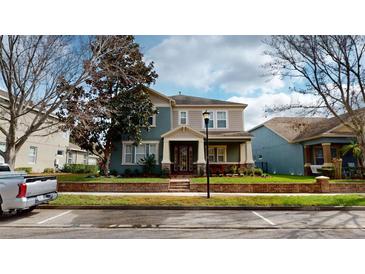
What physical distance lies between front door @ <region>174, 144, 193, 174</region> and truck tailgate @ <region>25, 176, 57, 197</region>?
997 cm

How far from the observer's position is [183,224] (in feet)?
18.4

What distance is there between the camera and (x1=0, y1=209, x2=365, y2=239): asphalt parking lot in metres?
4.86

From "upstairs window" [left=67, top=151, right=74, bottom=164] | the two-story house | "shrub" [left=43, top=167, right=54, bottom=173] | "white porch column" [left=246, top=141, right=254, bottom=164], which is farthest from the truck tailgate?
"upstairs window" [left=67, top=151, right=74, bottom=164]

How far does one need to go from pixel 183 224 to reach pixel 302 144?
16.0 meters

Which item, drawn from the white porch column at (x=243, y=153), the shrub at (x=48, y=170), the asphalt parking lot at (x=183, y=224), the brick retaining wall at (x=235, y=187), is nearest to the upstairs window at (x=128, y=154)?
the brick retaining wall at (x=235, y=187)

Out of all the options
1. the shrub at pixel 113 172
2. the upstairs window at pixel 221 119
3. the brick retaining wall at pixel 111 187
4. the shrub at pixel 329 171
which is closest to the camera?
the brick retaining wall at pixel 111 187

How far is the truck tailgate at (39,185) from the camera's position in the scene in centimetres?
581

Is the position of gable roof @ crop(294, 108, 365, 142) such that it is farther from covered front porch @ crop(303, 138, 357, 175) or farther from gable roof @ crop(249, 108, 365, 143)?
covered front porch @ crop(303, 138, 357, 175)

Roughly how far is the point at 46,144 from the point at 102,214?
16138 millimetres

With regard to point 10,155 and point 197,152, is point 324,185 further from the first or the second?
point 10,155

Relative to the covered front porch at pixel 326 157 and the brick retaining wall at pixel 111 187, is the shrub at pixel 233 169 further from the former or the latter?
the brick retaining wall at pixel 111 187

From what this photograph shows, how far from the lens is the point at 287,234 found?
16.0ft

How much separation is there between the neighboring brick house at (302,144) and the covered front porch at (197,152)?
3.45m

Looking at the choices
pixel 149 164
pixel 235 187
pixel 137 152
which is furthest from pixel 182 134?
pixel 235 187
